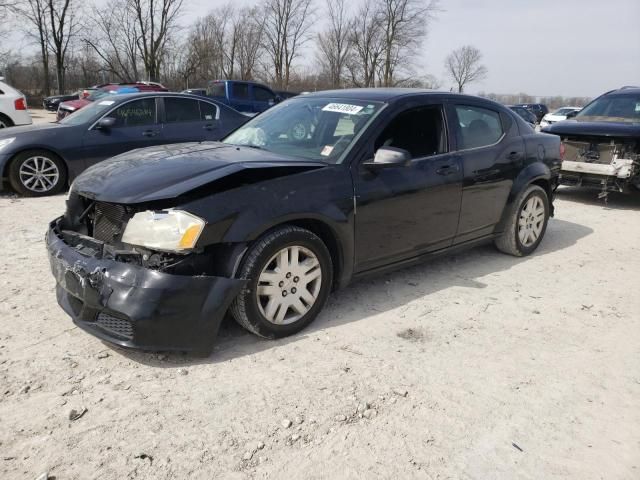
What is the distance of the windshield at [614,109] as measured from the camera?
27.0ft

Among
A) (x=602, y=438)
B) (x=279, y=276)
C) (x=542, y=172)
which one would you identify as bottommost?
(x=602, y=438)

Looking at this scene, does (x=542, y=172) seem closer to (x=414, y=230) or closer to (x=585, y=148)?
(x=414, y=230)

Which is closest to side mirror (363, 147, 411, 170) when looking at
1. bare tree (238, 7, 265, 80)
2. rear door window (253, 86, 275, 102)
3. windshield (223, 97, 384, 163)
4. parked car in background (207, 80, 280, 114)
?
windshield (223, 97, 384, 163)

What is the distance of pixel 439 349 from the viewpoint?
10.6ft

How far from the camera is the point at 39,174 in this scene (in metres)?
7.13

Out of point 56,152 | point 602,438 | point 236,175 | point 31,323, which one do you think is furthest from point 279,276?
point 56,152

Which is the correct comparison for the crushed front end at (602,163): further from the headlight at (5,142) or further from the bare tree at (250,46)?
the bare tree at (250,46)

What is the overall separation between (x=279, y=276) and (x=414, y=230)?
133cm

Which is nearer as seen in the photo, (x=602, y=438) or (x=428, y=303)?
(x=602, y=438)

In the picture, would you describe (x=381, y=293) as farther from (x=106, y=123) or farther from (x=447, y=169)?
(x=106, y=123)

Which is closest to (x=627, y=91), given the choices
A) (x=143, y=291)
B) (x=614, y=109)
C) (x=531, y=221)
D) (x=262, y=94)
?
(x=614, y=109)

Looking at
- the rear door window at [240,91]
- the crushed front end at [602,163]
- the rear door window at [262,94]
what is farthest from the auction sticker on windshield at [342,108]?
the rear door window at [262,94]

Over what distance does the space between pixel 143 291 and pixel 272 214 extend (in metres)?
0.85

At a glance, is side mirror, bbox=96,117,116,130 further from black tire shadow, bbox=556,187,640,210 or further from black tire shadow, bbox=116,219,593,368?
black tire shadow, bbox=556,187,640,210
